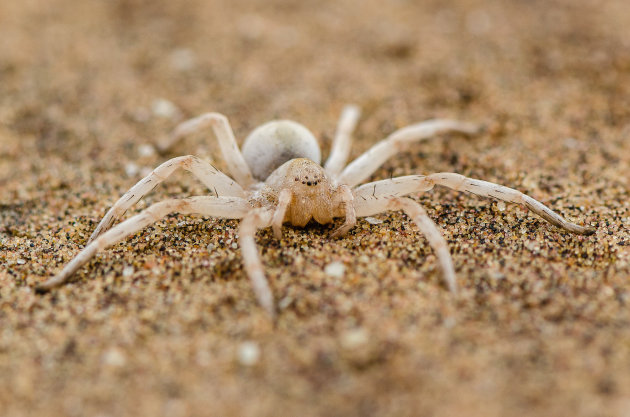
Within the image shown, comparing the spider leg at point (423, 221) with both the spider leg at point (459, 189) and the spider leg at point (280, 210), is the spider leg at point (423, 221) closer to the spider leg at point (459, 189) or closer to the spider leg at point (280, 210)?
the spider leg at point (459, 189)

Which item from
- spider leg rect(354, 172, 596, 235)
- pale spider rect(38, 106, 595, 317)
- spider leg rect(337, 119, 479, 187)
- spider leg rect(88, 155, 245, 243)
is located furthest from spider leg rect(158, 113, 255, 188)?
spider leg rect(354, 172, 596, 235)

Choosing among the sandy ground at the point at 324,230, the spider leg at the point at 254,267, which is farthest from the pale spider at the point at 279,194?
the sandy ground at the point at 324,230

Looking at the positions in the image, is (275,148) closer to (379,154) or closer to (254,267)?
(379,154)

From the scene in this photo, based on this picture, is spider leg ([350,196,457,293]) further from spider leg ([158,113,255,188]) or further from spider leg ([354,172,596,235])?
spider leg ([158,113,255,188])

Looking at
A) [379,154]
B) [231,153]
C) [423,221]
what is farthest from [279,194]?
[379,154]

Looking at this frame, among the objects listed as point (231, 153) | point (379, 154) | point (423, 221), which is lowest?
point (423, 221)

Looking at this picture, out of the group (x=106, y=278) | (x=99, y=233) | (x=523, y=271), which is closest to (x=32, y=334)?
(x=106, y=278)
